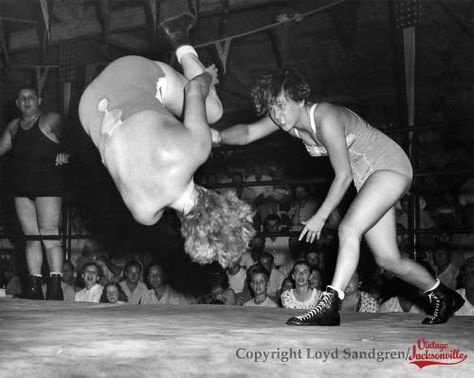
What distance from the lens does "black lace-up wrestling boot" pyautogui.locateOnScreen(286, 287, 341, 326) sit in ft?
7.93

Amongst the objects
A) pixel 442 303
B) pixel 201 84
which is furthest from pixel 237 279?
pixel 201 84

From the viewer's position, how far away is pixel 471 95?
8.34 metres

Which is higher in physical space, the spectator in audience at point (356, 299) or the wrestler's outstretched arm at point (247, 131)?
the wrestler's outstretched arm at point (247, 131)

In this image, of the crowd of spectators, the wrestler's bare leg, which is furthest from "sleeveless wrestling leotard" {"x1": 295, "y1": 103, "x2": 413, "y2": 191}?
the crowd of spectators

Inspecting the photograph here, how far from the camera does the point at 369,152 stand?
2.84m

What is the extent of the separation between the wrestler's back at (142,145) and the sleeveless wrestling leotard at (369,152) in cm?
86

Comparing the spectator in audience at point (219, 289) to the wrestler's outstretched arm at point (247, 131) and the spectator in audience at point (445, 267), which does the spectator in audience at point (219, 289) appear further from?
the wrestler's outstretched arm at point (247, 131)

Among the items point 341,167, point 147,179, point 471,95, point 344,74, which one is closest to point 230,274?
point 341,167

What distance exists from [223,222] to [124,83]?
0.69 metres

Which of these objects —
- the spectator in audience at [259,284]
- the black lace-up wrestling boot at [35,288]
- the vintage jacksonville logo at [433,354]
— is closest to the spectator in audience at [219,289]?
the spectator in audience at [259,284]

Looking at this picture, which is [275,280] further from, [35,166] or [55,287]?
[35,166]

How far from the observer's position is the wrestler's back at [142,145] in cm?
207

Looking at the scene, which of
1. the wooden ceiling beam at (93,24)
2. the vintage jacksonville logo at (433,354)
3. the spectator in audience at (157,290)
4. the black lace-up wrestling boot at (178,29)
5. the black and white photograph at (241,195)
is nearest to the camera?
the vintage jacksonville logo at (433,354)

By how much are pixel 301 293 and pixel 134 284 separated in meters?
1.72
